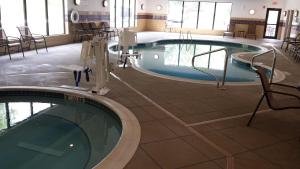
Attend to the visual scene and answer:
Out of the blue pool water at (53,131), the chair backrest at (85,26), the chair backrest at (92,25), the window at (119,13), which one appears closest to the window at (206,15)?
the window at (119,13)

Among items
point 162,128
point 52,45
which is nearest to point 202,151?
point 162,128

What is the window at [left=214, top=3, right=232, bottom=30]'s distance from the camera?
15.6 metres

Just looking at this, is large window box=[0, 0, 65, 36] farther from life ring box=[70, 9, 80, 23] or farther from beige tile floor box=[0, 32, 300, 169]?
beige tile floor box=[0, 32, 300, 169]

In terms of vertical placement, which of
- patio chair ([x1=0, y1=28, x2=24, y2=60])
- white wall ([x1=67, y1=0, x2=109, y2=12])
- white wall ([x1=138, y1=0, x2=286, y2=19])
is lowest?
patio chair ([x1=0, y1=28, x2=24, y2=60])

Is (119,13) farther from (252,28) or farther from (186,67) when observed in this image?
(186,67)

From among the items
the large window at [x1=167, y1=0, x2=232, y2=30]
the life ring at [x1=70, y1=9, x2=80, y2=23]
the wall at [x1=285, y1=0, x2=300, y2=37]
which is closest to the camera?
the life ring at [x1=70, y1=9, x2=80, y2=23]

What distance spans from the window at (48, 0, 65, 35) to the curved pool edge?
5.63 meters

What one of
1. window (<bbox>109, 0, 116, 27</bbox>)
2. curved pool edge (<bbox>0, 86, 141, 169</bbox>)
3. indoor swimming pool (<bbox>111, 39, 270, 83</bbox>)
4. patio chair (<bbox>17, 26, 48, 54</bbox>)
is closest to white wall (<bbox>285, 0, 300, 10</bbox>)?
indoor swimming pool (<bbox>111, 39, 270, 83</bbox>)

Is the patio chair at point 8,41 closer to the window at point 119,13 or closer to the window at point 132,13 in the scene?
the window at point 119,13

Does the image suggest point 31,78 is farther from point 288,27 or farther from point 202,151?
point 288,27

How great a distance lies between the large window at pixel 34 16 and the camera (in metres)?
7.69

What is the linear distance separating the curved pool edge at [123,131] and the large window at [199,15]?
511 inches

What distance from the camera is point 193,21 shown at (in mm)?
16234

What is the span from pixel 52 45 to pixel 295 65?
7318mm
